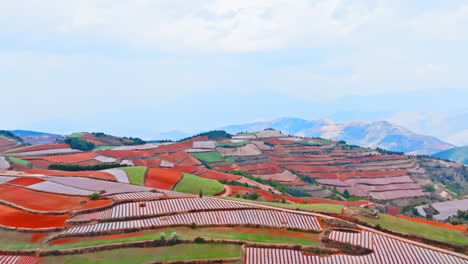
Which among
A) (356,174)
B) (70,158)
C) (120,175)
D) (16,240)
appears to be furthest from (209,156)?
(16,240)

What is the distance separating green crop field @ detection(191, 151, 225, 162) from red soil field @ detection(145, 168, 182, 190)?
6464 cm

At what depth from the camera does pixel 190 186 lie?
230ft

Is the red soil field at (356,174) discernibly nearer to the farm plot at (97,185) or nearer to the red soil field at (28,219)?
the farm plot at (97,185)

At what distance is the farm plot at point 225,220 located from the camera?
35.4 metres

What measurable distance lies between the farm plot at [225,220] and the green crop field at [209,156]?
103 metres

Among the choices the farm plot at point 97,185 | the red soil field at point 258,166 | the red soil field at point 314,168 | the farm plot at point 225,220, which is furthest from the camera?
the red soil field at point 314,168

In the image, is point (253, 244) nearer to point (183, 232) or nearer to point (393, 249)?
point (183, 232)

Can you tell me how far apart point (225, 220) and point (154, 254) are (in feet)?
29.0

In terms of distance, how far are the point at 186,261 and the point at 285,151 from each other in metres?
132

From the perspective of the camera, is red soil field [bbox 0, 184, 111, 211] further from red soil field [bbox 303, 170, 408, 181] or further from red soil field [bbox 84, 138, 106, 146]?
red soil field [bbox 84, 138, 106, 146]

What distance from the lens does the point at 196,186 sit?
69875 mm

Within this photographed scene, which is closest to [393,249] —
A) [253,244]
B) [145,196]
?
[253,244]

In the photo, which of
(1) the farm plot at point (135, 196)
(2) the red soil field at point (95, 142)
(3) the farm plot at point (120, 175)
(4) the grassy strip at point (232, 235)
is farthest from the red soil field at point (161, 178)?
(2) the red soil field at point (95, 142)

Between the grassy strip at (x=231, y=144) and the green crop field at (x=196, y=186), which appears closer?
the green crop field at (x=196, y=186)
